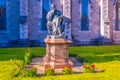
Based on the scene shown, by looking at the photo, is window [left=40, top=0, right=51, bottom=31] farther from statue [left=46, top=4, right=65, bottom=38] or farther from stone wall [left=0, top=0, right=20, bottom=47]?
statue [left=46, top=4, right=65, bottom=38]

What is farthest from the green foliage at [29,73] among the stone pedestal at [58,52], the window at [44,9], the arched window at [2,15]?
the window at [44,9]

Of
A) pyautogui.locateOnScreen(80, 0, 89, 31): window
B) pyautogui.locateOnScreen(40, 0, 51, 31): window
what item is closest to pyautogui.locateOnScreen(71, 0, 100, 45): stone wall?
pyautogui.locateOnScreen(80, 0, 89, 31): window

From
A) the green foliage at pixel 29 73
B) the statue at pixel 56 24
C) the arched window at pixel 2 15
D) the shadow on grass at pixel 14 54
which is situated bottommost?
the green foliage at pixel 29 73

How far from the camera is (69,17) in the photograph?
3100 centimetres

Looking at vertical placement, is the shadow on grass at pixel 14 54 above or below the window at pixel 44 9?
below

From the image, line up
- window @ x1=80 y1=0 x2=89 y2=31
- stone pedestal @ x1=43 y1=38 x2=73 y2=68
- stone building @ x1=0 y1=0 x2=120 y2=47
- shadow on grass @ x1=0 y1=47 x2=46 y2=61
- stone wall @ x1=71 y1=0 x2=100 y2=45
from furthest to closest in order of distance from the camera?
1. window @ x1=80 y1=0 x2=89 y2=31
2. stone wall @ x1=71 y1=0 x2=100 y2=45
3. stone building @ x1=0 y1=0 x2=120 y2=47
4. shadow on grass @ x1=0 y1=47 x2=46 y2=61
5. stone pedestal @ x1=43 y1=38 x2=73 y2=68

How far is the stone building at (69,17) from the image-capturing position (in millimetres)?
30016

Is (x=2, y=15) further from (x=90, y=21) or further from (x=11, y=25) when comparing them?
(x=90, y=21)

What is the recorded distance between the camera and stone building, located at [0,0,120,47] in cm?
3002

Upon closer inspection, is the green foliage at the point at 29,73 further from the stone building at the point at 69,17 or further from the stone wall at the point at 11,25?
the stone wall at the point at 11,25

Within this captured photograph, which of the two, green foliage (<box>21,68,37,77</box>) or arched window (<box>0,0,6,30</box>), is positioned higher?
arched window (<box>0,0,6,30</box>)

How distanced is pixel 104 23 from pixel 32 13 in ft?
24.2

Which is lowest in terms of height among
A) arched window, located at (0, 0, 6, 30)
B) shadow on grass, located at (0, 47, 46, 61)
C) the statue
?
shadow on grass, located at (0, 47, 46, 61)

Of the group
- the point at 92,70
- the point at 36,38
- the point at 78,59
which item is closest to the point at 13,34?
the point at 36,38
